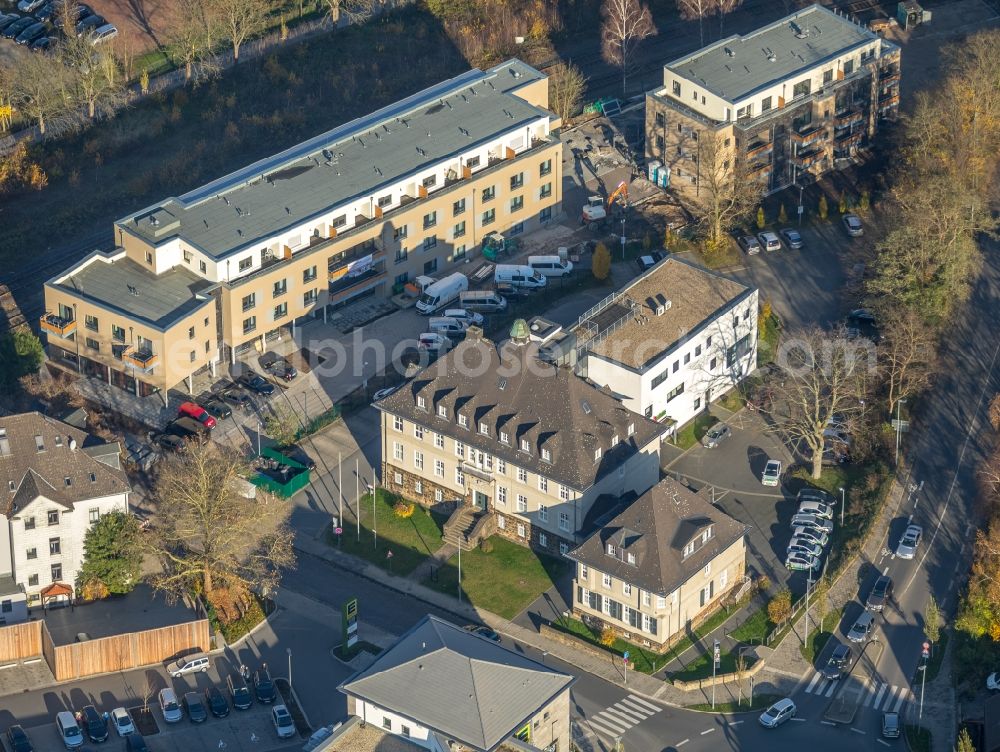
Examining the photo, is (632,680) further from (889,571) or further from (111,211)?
(111,211)

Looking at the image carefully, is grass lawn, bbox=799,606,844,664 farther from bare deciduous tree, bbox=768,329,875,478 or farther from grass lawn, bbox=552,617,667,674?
bare deciduous tree, bbox=768,329,875,478

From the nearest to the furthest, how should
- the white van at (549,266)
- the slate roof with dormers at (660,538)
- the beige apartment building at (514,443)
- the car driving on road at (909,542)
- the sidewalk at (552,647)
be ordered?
the sidewalk at (552,647) < the slate roof with dormers at (660,538) < the beige apartment building at (514,443) < the car driving on road at (909,542) < the white van at (549,266)

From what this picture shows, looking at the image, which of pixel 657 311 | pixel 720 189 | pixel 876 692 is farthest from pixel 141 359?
pixel 876 692

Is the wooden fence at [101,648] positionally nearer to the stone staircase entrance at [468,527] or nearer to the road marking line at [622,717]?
the stone staircase entrance at [468,527]

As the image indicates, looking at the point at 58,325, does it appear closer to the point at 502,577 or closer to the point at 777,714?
the point at 502,577

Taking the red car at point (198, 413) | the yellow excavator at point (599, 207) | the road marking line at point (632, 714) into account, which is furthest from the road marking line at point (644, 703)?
the yellow excavator at point (599, 207)
